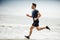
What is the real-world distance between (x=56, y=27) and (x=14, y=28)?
139 centimetres

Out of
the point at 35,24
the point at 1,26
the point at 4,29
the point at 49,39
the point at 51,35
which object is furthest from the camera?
the point at 1,26

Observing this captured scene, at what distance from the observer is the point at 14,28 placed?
642cm

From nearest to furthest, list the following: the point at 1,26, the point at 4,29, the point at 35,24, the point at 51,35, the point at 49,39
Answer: the point at 35,24
the point at 49,39
the point at 51,35
the point at 4,29
the point at 1,26

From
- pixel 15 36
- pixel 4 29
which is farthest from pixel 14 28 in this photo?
pixel 15 36

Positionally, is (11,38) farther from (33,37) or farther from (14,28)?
(14,28)

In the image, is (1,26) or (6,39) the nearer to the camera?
(6,39)

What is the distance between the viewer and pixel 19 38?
5.36 metres

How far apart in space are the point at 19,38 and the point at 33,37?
0.40m

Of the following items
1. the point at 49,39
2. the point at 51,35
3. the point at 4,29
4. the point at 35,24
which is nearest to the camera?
the point at 35,24

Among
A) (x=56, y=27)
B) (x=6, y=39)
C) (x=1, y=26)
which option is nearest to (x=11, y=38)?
(x=6, y=39)

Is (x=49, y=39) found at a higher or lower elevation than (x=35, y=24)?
lower

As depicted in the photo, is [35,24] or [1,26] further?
[1,26]

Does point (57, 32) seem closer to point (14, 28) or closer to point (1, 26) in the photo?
point (14, 28)

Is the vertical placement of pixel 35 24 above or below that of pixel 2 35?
above
